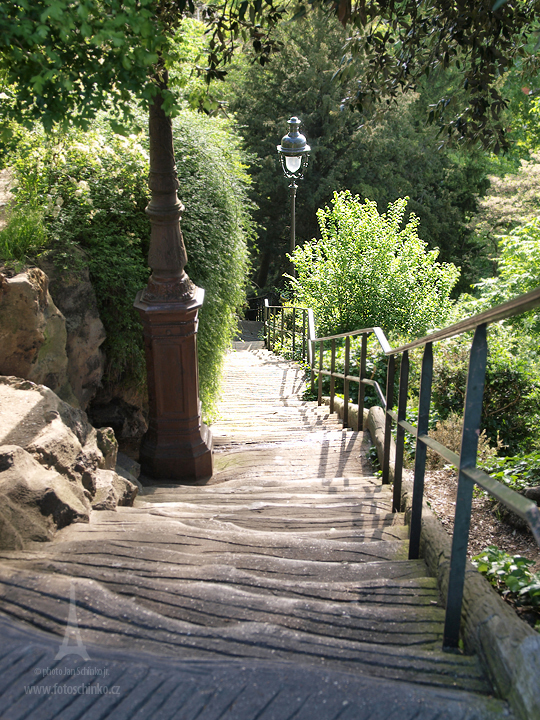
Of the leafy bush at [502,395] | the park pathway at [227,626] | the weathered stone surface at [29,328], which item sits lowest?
the leafy bush at [502,395]

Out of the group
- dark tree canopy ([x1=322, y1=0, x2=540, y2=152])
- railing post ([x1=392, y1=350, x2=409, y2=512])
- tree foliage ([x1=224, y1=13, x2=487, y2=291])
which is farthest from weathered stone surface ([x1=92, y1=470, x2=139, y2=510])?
tree foliage ([x1=224, y1=13, x2=487, y2=291])

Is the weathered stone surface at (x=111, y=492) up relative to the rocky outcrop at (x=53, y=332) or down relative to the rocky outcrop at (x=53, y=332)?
down

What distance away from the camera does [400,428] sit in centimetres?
305

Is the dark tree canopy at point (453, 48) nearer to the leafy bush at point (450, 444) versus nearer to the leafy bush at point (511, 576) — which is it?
the leafy bush at point (450, 444)

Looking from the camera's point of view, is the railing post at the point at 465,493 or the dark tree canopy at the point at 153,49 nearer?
the railing post at the point at 465,493

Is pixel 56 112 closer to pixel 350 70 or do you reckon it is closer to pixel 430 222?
pixel 350 70

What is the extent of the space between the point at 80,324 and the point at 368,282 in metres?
8.12

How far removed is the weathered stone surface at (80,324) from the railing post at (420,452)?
3045 mm

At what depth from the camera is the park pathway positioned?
5.16 feet

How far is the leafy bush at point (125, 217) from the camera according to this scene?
4.73 metres

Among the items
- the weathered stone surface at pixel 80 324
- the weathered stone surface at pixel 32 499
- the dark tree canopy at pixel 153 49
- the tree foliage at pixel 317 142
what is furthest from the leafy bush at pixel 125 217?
the tree foliage at pixel 317 142

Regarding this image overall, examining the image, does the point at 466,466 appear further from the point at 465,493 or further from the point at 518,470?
the point at 518,470

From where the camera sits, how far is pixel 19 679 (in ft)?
5.41

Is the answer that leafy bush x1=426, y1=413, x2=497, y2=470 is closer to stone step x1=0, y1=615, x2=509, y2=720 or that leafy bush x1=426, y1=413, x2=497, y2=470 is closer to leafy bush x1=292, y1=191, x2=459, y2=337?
stone step x1=0, y1=615, x2=509, y2=720
